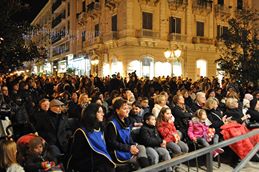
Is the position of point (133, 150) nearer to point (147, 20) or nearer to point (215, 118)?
point (215, 118)

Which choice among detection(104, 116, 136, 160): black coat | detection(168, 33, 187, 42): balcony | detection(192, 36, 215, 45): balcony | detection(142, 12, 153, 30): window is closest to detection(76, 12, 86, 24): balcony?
detection(142, 12, 153, 30): window

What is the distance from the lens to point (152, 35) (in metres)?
28.3

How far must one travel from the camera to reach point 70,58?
41.8 meters

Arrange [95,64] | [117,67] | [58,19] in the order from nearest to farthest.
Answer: [117,67] → [95,64] → [58,19]

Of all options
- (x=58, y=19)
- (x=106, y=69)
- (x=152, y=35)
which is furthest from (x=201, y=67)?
(x=58, y=19)

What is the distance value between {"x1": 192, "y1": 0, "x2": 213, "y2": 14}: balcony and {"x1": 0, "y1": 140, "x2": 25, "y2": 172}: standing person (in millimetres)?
29022

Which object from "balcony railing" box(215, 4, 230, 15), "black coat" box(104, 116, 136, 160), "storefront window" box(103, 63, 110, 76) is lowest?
"black coat" box(104, 116, 136, 160)

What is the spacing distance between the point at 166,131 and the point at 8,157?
3345 millimetres

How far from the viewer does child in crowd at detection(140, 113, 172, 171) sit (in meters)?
6.07

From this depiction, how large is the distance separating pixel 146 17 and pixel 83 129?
24398 mm

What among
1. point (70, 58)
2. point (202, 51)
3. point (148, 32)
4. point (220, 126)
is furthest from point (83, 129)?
point (70, 58)

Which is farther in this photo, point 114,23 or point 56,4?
point 56,4

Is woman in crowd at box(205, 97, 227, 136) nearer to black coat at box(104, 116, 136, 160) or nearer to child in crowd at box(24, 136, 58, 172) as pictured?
black coat at box(104, 116, 136, 160)

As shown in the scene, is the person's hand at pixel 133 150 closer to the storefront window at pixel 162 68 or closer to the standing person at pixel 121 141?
the standing person at pixel 121 141
